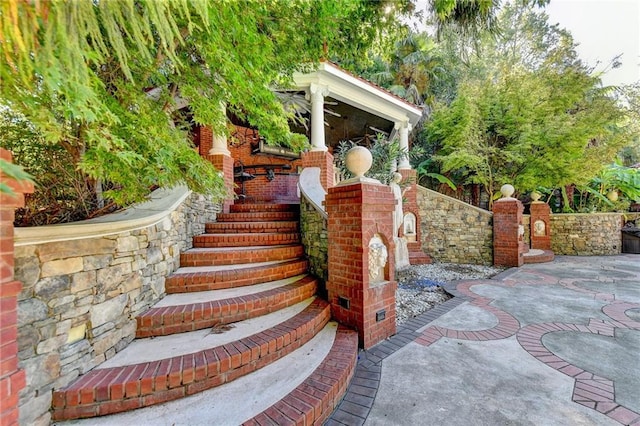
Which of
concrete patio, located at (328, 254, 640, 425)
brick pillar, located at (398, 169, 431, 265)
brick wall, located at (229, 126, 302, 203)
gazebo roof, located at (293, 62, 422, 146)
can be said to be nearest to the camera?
concrete patio, located at (328, 254, 640, 425)

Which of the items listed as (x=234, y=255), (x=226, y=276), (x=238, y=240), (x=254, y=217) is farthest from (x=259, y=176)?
(x=226, y=276)

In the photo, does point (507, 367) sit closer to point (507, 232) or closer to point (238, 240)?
point (238, 240)

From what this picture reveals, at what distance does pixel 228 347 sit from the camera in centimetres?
192

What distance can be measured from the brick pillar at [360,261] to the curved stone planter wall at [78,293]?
6.01 feet

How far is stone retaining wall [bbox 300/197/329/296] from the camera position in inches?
129

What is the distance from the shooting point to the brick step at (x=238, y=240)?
3600 millimetres

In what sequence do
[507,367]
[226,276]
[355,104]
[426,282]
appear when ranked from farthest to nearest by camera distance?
1. [355,104]
2. [426,282]
3. [226,276]
4. [507,367]

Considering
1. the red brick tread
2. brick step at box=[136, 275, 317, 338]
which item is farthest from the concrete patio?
brick step at box=[136, 275, 317, 338]

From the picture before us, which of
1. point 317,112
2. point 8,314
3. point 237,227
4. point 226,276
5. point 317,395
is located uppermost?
point 317,112

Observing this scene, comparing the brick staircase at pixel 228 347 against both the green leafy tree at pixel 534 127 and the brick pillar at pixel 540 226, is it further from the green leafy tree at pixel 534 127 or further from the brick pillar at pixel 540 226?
the brick pillar at pixel 540 226

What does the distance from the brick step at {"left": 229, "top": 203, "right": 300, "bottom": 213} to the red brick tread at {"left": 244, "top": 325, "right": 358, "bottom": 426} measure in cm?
277

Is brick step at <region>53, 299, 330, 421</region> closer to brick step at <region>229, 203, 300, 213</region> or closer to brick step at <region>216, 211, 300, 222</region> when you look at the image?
brick step at <region>216, 211, 300, 222</region>

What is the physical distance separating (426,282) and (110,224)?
5.27 metres

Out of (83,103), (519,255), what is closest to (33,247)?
(83,103)
